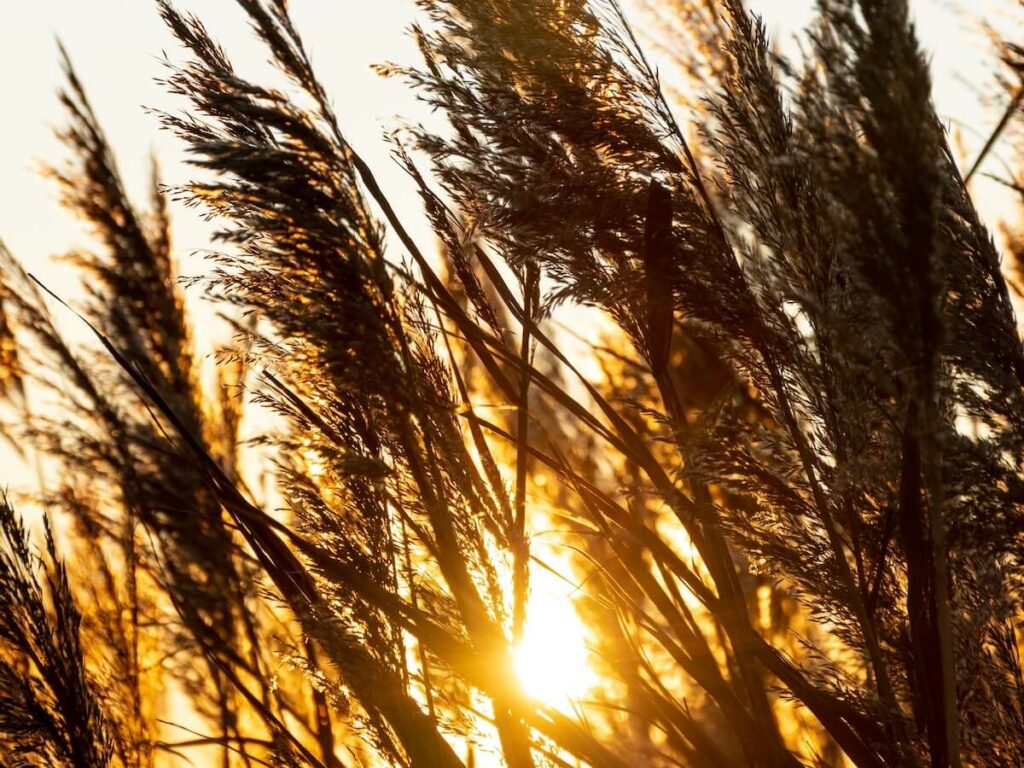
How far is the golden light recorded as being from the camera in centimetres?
157

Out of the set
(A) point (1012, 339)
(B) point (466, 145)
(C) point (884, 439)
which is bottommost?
(C) point (884, 439)

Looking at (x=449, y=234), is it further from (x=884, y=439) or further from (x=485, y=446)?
(x=884, y=439)

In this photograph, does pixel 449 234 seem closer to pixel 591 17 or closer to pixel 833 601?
pixel 591 17

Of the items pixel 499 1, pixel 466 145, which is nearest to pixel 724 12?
pixel 499 1

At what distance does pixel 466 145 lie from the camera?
1.66 m

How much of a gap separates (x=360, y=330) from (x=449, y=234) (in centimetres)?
59

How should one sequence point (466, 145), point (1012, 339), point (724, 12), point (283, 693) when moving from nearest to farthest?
point (1012, 339), point (724, 12), point (466, 145), point (283, 693)

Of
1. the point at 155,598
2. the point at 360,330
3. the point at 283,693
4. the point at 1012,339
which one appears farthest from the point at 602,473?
the point at 360,330

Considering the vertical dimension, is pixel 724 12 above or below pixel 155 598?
above

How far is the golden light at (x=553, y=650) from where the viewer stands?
1.57 metres

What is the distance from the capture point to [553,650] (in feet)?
5.98

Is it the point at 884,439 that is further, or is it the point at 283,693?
the point at 283,693

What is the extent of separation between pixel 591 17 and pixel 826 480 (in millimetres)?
853

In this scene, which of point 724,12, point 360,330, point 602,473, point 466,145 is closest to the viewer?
point 360,330
